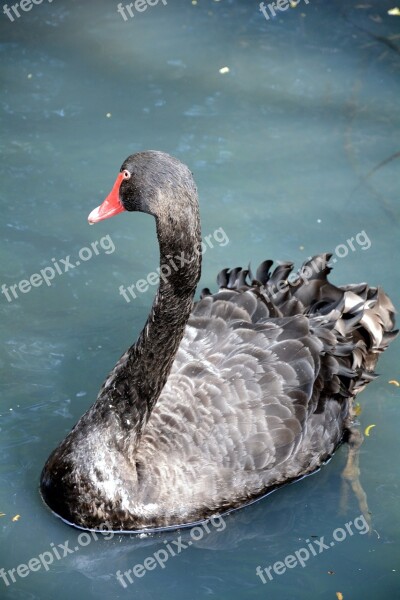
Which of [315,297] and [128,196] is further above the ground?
[128,196]

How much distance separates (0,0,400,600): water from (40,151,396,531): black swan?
0.14 m

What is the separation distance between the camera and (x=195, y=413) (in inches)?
159

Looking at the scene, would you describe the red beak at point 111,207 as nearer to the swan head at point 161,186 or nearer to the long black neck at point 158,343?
the swan head at point 161,186

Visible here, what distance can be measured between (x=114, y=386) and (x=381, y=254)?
2198mm

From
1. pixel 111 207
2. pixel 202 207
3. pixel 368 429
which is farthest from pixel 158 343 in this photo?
pixel 202 207

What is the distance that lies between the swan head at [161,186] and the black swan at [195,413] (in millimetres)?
11

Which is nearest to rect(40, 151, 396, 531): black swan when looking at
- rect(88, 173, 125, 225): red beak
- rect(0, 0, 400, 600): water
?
rect(88, 173, 125, 225): red beak

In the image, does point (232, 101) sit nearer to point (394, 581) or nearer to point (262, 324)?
point (262, 324)

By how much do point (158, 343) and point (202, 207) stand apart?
2184mm

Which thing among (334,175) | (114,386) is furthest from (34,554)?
(334,175)

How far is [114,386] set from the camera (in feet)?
13.1

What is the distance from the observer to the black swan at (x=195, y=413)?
12.7 feet

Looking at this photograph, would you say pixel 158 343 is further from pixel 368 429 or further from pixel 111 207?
pixel 368 429

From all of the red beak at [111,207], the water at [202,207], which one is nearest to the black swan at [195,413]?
the red beak at [111,207]
